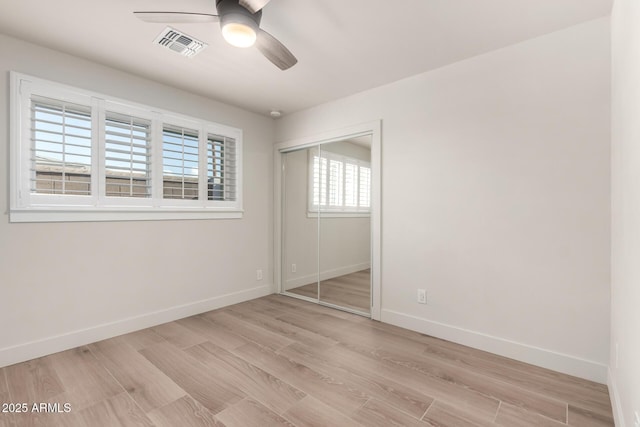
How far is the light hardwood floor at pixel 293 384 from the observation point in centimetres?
164

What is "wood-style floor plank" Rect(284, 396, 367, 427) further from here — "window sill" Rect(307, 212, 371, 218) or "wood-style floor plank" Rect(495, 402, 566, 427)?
"window sill" Rect(307, 212, 371, 218)

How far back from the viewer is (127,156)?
2.77 m

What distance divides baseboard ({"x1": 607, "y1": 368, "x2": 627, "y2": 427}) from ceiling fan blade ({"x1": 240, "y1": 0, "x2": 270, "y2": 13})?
8.81 ft

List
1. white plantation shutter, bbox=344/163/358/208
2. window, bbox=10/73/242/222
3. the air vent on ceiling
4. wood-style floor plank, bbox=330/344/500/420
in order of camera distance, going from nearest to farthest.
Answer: wood-style floor plank, bbox=330/344/500/420 → the air vent on ceiling → window, bbox=10/73/242/222 → white plantation shutter, bbox=344/163/358/208

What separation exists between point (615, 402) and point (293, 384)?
1.81 meters

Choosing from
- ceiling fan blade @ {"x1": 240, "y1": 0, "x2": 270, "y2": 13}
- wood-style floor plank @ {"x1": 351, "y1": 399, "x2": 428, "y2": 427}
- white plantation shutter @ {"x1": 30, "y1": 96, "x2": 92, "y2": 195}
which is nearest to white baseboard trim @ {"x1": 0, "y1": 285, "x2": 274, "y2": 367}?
white plantation shutter @ {"x1": 30, "y1": 96, "x2": 92, "y2": 195}

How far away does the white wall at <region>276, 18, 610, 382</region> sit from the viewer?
79.4 inches

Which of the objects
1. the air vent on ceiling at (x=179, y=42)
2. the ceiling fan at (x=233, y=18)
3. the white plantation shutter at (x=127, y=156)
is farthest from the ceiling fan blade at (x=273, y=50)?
the white plantation shutter at (x=127, y=156)

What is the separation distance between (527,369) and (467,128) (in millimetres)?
1879

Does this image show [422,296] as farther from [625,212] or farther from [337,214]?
[625,212]

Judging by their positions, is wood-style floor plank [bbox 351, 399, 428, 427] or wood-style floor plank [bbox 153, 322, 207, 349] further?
wood-style floor plank [bbox 153, 322, 207, 349]

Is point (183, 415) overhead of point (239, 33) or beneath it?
beneath

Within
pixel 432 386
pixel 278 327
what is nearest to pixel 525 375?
pixel 432 386

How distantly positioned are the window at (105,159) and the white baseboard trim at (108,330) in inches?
37.0
